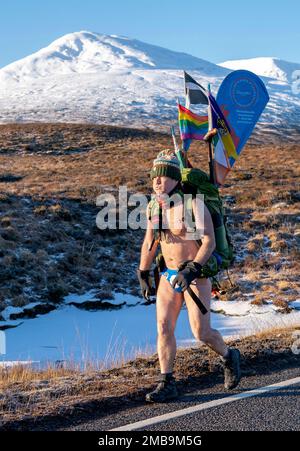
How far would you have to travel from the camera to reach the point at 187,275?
446cm

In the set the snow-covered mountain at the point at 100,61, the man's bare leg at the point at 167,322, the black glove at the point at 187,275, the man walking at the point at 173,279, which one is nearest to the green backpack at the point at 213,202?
the man walking at the point at 173,279

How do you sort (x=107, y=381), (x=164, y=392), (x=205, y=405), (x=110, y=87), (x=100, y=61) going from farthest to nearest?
1. (x=100, y=61)
2. (x=110, y=87)
3. (x=107, y=381)
4. (x=164, y=392)
5. (x=205, y=405)

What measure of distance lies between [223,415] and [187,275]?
104 cm

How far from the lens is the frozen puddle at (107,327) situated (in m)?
11.9

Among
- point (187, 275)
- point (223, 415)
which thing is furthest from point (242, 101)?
point (223, 415)

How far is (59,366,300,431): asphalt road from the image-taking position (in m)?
3.98

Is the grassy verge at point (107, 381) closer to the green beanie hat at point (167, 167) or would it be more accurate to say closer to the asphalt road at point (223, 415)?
the asphalt road at point (223, 415)

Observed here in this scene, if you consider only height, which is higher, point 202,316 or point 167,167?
point 167,167

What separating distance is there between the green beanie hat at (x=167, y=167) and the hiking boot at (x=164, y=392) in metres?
1.66

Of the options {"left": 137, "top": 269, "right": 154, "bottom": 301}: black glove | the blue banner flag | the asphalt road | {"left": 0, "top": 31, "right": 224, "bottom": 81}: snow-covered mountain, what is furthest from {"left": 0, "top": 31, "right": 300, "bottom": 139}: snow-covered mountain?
the asphalt road

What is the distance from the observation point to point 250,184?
2670cm

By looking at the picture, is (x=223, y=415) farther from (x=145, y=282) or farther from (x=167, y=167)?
(x=167, y=167)
